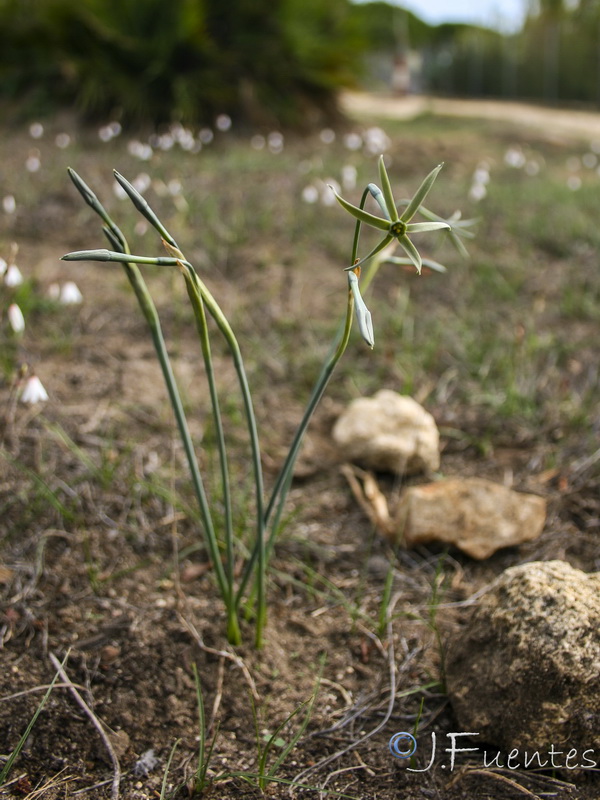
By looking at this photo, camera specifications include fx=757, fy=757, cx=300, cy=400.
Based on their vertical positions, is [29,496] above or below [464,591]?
above

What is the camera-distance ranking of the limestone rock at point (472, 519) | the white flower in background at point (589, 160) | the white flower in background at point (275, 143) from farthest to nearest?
the white flower in background at point (589, 160)
the white flower in background at point (275, 143)
the limestone rock at point (472, 519)

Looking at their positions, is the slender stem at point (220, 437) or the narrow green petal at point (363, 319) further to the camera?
the slender stem at point (220, 437)

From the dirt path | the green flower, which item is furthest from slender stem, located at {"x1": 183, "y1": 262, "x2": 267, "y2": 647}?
the dirt path

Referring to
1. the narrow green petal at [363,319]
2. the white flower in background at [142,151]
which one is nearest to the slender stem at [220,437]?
the narrow green petal at [363,319]

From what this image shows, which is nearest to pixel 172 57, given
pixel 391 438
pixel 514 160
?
pixel 514 160

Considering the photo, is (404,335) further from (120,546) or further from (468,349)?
(120,546)

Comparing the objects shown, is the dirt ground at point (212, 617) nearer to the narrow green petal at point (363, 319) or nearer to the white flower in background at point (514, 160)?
the narrow green petal at point (363, 319)

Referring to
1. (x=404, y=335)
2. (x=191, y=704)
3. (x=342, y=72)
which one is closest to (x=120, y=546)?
(x=191, y=704)

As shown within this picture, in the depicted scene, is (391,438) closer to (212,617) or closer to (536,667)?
(212,617)
